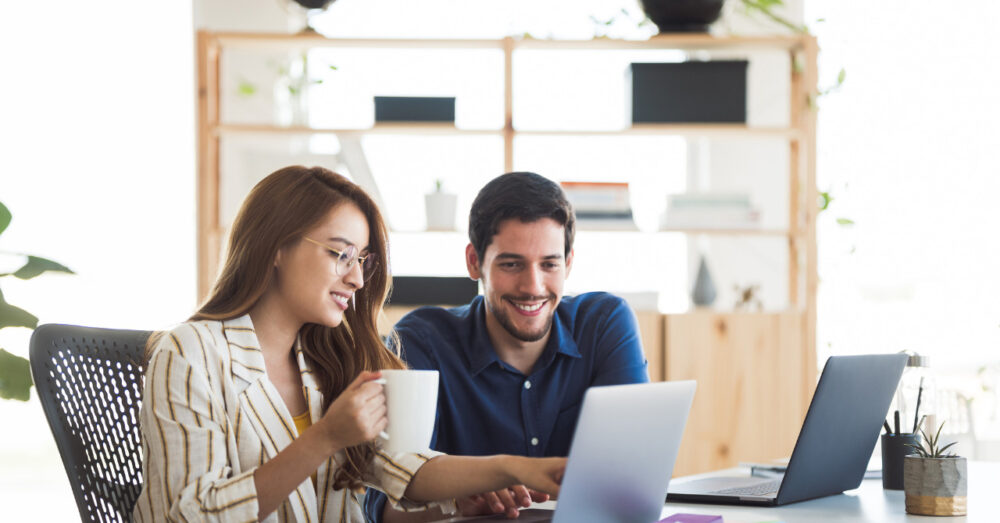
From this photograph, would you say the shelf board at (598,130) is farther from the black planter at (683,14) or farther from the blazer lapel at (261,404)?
the blazer lapel at (261,404)

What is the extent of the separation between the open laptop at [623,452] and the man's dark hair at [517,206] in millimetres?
755

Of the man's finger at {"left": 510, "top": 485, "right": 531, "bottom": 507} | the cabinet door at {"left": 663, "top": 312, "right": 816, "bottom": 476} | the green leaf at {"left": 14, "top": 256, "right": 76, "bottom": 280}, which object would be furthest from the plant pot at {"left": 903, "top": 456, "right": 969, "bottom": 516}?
the cabinet door at {"left": 663, "top": 312, "right": 816, "bottom": 476}

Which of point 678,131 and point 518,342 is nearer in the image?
point 518,342

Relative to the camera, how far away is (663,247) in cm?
417

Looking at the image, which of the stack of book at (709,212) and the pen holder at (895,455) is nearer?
the pen holder at (895,455)

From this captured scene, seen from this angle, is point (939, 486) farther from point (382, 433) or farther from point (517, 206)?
point (517, 206)

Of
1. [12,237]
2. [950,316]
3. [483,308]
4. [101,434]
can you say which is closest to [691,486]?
[483,308]

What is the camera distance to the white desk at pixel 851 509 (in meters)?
1.41

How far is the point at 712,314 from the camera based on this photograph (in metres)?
3.52

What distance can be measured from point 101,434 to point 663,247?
2.98 meters

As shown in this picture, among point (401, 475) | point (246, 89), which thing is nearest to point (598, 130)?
point (246, 89)

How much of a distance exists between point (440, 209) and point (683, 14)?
1.02 metres

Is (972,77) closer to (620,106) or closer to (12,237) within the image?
(620,106)

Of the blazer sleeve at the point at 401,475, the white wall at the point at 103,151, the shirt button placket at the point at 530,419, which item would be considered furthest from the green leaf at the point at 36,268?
the white wall at the point at 103,151
